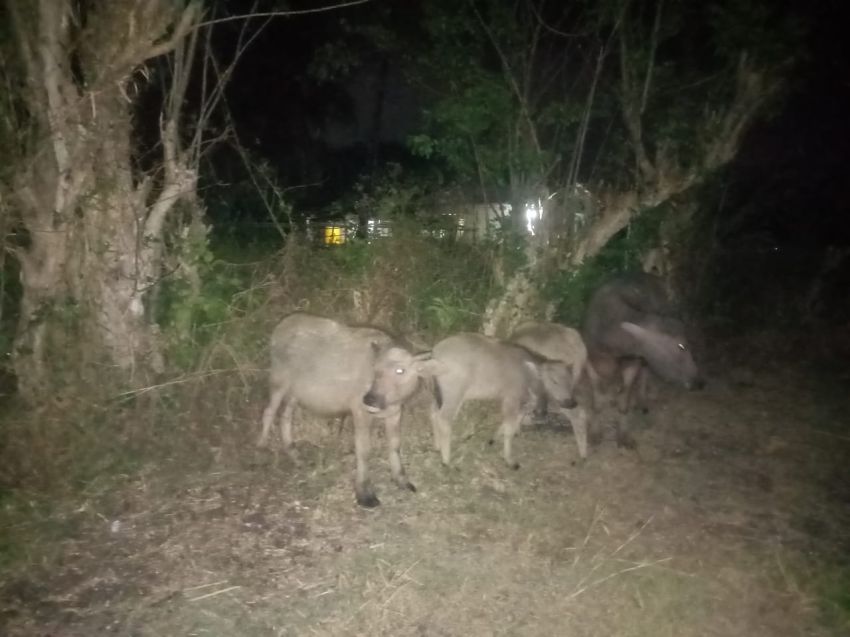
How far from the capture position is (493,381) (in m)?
7.41

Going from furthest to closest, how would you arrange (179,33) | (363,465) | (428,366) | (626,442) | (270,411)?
(626,442) → (270,411) → (179,33) → (428,366) → (363,465)

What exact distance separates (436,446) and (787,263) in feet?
40.6

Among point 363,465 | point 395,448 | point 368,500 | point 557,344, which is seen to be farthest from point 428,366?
point 557,344

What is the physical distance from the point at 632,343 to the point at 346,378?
3.34m

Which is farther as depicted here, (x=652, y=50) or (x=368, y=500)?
(x=652, y=50)

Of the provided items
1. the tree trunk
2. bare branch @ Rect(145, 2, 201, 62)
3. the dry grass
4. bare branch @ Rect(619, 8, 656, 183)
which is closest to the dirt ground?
the dry grass

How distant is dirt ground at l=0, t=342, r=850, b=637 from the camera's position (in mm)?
4902

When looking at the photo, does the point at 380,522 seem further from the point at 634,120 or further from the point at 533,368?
the point at 634,120

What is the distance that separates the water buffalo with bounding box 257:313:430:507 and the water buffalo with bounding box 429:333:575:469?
52 cm

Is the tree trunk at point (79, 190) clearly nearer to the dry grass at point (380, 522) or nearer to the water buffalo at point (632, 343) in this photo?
the dry grass at point (380, 522)

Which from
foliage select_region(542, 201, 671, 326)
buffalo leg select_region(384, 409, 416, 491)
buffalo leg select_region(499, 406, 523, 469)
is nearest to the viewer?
buffalo leg select_region(384, 409, 416, 491)

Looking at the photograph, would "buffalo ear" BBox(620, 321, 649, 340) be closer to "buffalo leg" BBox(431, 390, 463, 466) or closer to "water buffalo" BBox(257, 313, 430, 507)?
"buffalo leg" BBox(431, 390, 463, 466)

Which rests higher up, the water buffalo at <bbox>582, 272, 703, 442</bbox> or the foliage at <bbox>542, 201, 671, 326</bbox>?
the foliage at <bbox>542, 201, 671, 326</bbox>

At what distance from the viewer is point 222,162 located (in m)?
16.5
